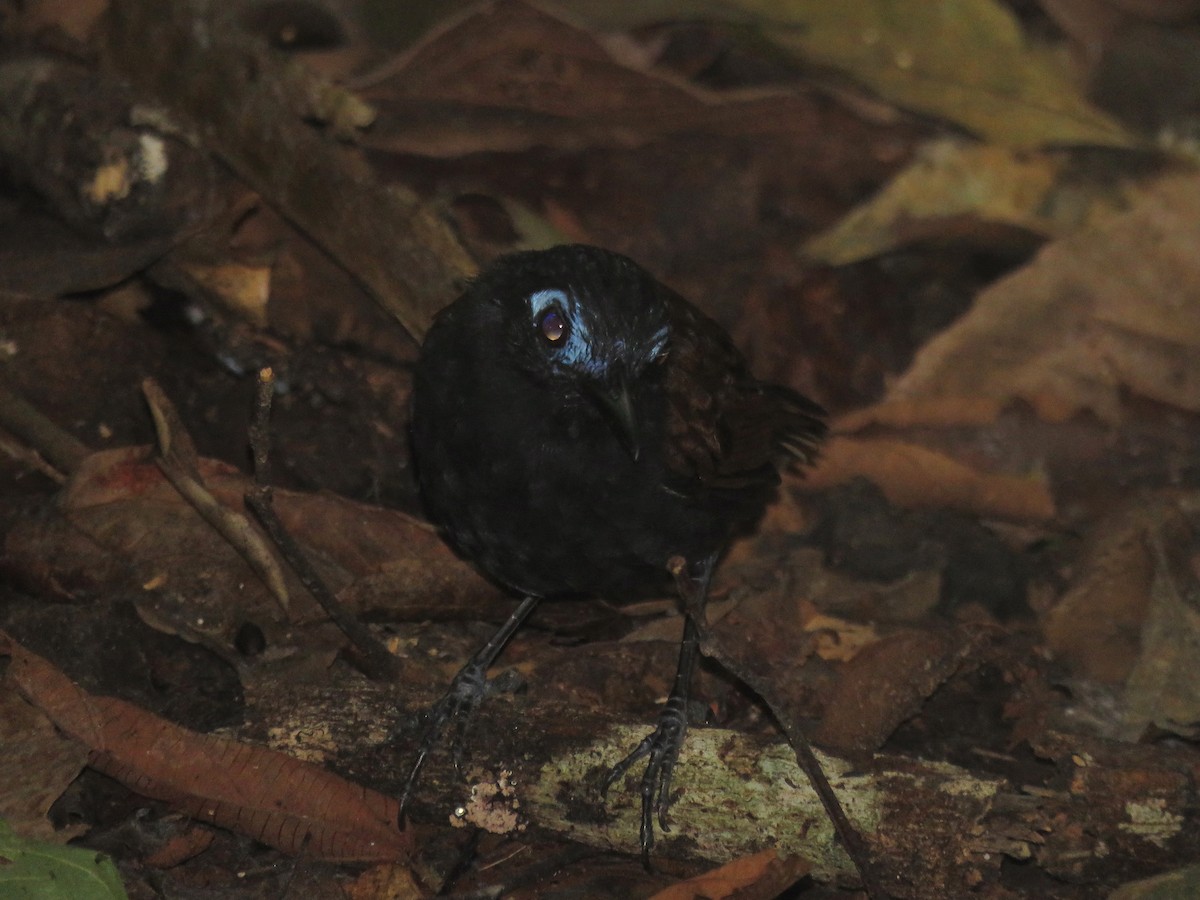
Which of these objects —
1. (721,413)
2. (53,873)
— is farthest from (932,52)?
(53,873)

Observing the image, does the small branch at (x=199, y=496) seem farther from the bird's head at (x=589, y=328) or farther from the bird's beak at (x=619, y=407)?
the bird's beak at (x=619, y=407)

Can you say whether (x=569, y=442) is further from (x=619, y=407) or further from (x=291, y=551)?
(x=291, y=551)

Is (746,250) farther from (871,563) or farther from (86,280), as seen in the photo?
(86,280)

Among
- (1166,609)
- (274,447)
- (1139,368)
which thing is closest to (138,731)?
(274,447)

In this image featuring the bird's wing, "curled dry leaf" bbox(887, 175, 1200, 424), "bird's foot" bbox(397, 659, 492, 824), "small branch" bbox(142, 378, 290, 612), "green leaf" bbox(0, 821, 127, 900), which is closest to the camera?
"green leaf" bbox(0, 821, 127, 900)

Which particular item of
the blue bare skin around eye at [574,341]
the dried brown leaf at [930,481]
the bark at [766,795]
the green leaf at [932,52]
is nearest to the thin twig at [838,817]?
the bark at [766,795]

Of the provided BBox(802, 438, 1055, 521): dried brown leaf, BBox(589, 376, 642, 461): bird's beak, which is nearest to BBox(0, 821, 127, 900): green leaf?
BBox(589, 376, 642, 461): bird's beak

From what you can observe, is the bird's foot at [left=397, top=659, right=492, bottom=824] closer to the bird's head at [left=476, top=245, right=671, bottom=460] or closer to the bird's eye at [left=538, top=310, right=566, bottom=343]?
the bird's head at [left=476, top=245, right=671, bottom=460]
